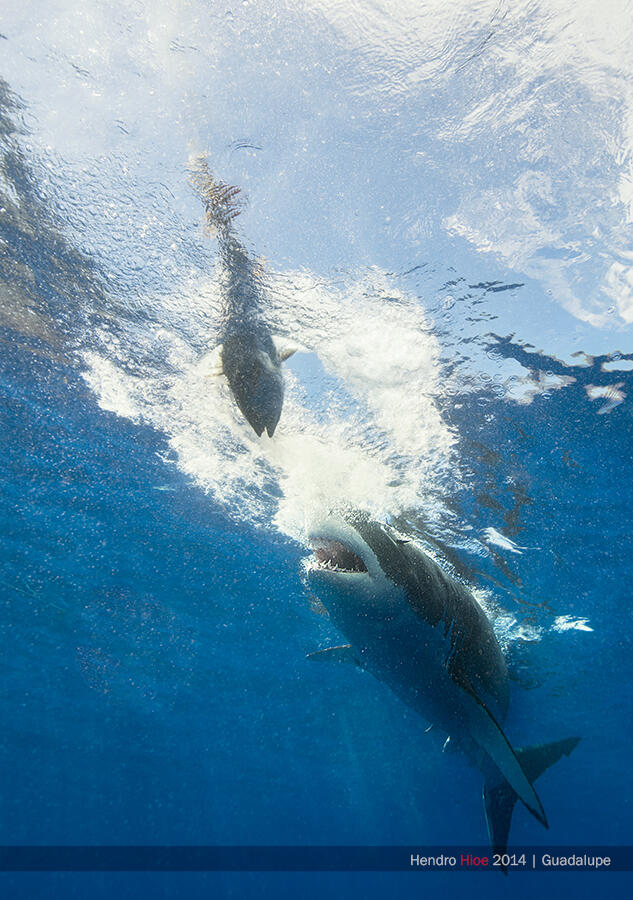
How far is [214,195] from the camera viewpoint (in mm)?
5266

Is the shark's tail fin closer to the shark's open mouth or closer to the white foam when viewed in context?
the white foam

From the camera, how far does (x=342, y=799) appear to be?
153 feet

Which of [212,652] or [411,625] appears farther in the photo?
[212,652]

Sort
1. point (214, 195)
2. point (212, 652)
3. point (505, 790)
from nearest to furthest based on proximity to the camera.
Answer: point (214, 195), point (505, 790), point (212, 652)

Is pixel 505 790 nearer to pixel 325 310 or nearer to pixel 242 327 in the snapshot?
pixel 325 310

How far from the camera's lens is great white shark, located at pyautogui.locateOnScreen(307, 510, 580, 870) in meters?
4.95

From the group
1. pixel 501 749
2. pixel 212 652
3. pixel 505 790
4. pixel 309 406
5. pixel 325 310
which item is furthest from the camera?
pixel 212 652

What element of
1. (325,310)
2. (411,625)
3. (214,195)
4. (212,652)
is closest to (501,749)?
(411,625)

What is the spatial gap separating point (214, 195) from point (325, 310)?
1943 mm

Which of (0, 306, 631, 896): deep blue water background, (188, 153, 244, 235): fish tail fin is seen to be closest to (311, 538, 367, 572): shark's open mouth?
(188, 153, 244, 235): fish tail fin

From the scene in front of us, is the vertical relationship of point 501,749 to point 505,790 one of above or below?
above

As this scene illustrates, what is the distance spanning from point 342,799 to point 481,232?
182ft

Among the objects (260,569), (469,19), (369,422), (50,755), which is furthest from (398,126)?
(50,755)

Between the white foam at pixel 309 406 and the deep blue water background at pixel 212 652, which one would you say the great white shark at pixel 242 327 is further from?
the deep blue water background at pixel 212 652
